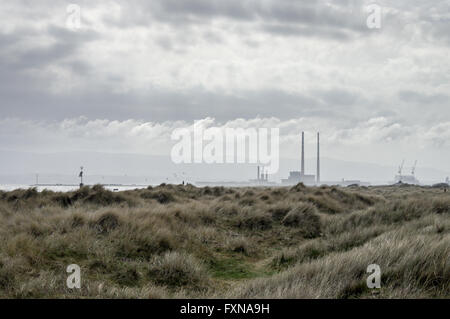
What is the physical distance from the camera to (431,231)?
1102cm

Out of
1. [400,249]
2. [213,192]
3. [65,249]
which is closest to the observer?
[400,249]

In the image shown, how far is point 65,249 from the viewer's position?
9875 mm

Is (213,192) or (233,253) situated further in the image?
(213,192)

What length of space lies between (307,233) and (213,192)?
699 inches

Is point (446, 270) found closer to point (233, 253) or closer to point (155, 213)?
point (233, 253)

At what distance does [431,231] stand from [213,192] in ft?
75.0

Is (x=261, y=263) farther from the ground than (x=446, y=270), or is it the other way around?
(x=446, y=270)
